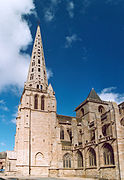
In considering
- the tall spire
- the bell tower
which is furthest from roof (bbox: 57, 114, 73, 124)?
the tall spire

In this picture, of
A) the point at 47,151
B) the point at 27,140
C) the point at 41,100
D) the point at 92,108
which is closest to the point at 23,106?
the point at 41,100

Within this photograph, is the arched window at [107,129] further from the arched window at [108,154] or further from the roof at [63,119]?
the roof at [63,119]

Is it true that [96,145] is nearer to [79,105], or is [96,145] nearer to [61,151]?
[61,151]

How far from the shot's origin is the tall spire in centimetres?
4312

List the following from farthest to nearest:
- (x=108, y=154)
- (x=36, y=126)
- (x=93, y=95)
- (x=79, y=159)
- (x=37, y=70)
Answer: (x=93, y=95)
(x=37, y=70)
(x=36, y=126)
(x=79, y=159)
(x=108, y=154)

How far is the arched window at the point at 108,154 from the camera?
25.2m

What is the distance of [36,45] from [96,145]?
102 ft

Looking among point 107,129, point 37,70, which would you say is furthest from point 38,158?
point 37,70

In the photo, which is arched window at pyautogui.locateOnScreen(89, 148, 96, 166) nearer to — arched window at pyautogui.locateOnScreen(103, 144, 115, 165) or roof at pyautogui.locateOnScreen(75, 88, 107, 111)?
arched window at pyautogui.locateOnScreen(103, 144, 115, 165)

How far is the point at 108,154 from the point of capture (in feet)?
84.9

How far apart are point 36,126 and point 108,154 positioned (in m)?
16.7

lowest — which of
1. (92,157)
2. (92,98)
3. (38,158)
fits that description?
(38,158)

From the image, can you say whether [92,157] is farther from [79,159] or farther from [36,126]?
[36,126]

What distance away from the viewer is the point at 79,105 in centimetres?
4894
